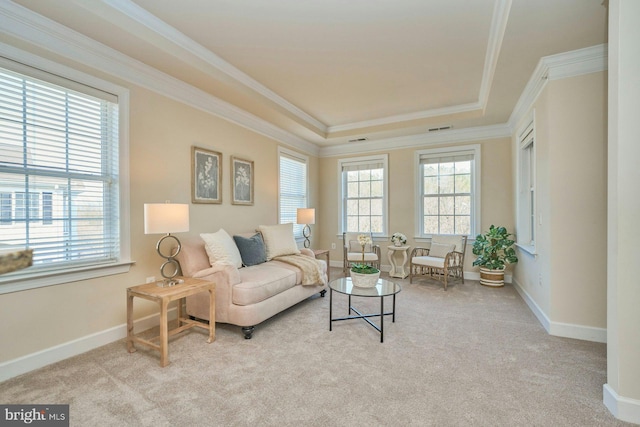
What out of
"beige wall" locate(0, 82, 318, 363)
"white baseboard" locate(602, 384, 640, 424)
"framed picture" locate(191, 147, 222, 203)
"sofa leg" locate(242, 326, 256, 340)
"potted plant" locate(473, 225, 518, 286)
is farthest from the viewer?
"potted plant" locate(473, 225, 518, 286)

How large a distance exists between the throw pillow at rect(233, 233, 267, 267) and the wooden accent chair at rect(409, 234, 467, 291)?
2554mm

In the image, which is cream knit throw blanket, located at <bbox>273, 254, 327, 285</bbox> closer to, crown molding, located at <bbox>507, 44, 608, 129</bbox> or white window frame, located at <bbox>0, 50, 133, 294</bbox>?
white window frame, located at <bbox>0, 50, 133, 294</bbox>

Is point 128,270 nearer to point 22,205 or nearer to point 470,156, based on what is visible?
point 22,205

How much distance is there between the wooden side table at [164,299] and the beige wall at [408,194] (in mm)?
3831

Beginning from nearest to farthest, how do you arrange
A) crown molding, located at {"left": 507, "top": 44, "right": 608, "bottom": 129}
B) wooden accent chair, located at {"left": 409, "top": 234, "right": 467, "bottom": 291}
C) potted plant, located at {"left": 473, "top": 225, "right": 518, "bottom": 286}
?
crown molding, located at {"left": 507, "top": 44, "right": 608, "bottom": 129} → potted plant, located at {"left": 473, "top": 225, "right": 518, "bottom": 286} → wooden accent chair, located at {"left": 409, "top": 234, "right": 467, "bottom": 291}

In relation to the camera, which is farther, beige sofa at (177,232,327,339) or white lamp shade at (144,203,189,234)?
beige sofa at (177,232,327,339)

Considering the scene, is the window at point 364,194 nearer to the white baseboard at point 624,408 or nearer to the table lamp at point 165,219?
the table lamp at point 165,219

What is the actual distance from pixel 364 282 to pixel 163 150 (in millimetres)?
2547

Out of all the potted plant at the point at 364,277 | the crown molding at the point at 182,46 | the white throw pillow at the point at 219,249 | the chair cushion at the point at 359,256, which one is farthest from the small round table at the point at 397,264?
the crown molding at the point at 182,46

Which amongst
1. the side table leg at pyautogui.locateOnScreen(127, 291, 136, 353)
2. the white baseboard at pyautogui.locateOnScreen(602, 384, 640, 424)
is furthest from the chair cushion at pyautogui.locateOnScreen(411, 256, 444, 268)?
the side table leg at pyautogui.locateOnScreen(127, 291, 136, 353)

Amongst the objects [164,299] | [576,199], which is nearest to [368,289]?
[164,299]

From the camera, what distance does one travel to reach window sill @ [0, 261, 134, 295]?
215 cm

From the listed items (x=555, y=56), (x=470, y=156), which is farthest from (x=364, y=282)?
(x=470, y=156)

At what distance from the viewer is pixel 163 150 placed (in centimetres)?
322
